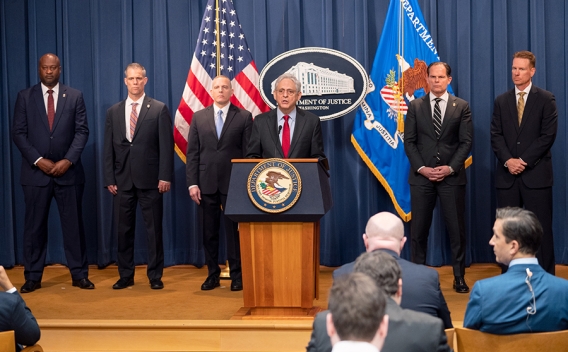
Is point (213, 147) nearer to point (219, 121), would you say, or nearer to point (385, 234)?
point (219, 121)

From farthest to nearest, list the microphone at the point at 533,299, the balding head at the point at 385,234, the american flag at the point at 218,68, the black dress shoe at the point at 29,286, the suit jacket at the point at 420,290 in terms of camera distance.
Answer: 1. the american flag at the point at 218,68
2. the black dress shoe at the point at 29,286
3. the balding head at the point at 385,234
4. the suit jacket at the point at 420,290
5. the microphone at the point at 533,299

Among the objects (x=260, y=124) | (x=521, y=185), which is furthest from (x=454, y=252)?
(x=260, y=124)

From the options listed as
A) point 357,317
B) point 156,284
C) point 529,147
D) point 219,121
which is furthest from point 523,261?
point 156,284

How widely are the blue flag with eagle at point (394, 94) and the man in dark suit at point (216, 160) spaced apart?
1.23 meters

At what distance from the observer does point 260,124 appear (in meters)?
5.06

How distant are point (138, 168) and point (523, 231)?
11.7ft

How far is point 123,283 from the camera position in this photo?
578 cm

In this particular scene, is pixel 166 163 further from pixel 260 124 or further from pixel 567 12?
pixel 567 12

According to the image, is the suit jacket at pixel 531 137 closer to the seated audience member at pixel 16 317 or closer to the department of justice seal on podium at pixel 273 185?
the department of justice seal on podium at pixel 273 185

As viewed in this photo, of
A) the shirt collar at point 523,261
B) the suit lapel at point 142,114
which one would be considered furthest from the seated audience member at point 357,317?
the suit lapel at point 142,114

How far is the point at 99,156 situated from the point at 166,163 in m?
1.38

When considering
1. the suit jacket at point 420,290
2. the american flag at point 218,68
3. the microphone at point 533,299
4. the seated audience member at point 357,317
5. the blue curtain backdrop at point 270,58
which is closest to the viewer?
the seated audience member at point 357,317

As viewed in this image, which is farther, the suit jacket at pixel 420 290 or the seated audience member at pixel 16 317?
the seated audience member at pixel 16 317

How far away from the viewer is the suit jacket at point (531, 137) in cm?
552
